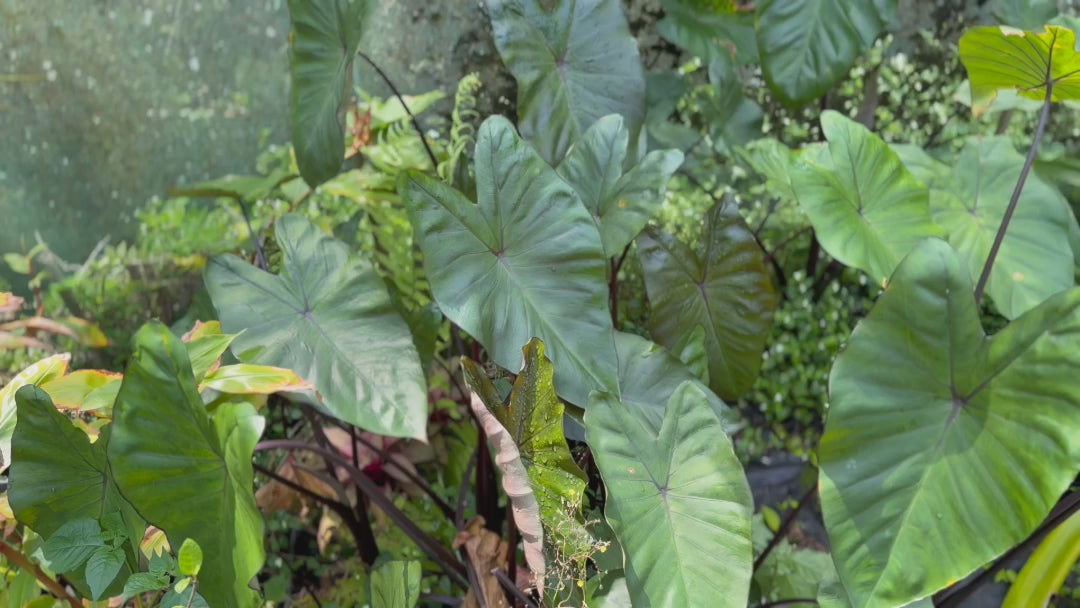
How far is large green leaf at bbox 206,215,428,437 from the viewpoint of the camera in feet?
2.98

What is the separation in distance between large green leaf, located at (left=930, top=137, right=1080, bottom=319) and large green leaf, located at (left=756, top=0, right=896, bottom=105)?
0.30m

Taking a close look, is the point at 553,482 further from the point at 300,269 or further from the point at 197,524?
the point at 300,269

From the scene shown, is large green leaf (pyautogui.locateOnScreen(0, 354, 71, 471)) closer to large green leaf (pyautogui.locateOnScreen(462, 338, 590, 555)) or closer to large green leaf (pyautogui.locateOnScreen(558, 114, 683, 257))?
large green leaf (pyautogui.locateOnScreen(462, 338, 590, 555))

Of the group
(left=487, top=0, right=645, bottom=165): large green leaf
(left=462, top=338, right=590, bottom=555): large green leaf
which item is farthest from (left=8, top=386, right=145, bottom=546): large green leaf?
(left=487, top=0, right=645, bottom=165): large green leaf

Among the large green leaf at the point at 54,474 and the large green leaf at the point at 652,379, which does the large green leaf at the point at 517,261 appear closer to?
the large green leaf at the point at 652,379

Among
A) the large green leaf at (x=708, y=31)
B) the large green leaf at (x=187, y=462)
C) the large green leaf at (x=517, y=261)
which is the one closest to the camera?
the large green leaf at (x=187, y=462)

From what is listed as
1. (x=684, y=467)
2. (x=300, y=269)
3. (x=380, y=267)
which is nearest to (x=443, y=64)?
(x=380, y=267)

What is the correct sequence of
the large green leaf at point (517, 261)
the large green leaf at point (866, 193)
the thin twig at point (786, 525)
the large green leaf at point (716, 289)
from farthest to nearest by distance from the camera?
the large green leaf at point (716, 289) → the large green leaf at point (866, 193) → the thin twig at point (786, 525) → the large green leaf at point (517, 261)

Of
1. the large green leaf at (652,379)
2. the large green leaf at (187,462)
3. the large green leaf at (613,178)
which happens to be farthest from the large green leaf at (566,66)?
the large green leaf at (187,462)

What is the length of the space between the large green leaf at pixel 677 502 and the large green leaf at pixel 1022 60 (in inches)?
23.8

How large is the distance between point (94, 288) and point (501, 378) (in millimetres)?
1281

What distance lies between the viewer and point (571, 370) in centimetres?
95

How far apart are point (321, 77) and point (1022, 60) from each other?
3.33ft

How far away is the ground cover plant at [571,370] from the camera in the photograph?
2.52ft
